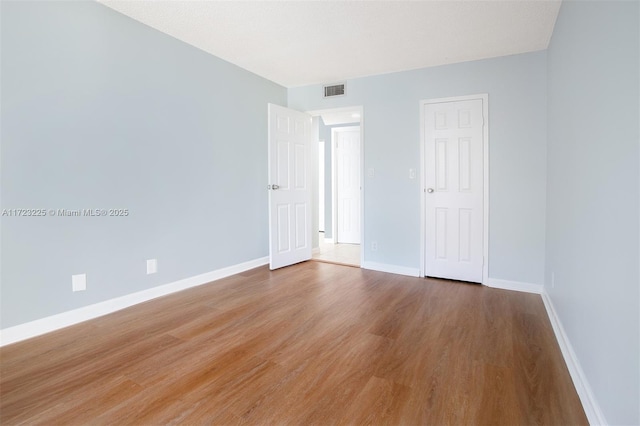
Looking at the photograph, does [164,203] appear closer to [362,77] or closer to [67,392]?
[67,392]

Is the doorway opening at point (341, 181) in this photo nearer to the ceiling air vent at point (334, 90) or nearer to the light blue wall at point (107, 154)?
the ceiling air vent at point (334, 90)

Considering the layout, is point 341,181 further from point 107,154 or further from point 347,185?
point 107,154

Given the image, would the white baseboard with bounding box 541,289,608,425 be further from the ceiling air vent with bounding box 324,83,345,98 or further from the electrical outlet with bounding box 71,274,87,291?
the ceiling air vent with bounding box 324,83,345,98

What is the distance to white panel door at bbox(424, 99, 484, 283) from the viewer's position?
3.55 m

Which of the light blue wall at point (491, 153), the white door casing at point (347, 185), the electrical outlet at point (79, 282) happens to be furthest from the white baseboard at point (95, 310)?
the white door casing at point (347, 185)

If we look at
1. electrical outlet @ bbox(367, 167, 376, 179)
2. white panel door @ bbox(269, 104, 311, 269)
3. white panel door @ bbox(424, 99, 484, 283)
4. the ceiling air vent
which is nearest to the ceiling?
the ceiling air vent

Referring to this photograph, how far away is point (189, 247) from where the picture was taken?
3371 millimetres

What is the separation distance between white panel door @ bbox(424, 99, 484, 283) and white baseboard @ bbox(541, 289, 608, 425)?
1.20 metres

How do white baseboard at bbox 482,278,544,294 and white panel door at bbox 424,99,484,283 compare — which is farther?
white panel door at bbox 424,99,484,283

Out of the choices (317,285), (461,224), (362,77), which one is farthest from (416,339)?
(362,77)

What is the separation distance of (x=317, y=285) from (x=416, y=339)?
144 centimetres

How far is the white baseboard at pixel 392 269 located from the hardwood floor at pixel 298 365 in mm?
871

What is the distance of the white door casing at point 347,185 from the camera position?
618 cm

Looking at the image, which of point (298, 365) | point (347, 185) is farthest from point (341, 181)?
point (298, 365)
